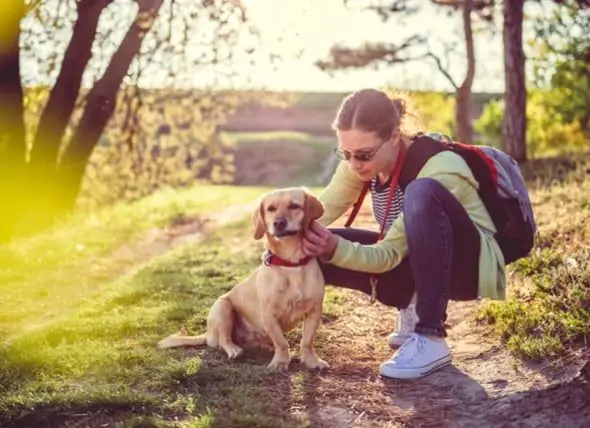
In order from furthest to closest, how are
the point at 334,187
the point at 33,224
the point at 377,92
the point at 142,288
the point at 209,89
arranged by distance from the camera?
the point at 209,89
the point at 33,224
the point at 142,288
the point at 334,187
the point at 377,92

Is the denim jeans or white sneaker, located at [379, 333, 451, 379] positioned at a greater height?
the denim jeans

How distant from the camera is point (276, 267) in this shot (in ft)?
12.5

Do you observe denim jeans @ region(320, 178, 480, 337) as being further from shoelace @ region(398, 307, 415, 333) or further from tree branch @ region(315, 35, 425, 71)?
tree branch @ region(315, 35, 425, 71)

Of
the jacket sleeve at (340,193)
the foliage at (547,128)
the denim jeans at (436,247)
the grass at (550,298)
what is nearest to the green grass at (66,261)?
the jacket sleeve at (340,193)

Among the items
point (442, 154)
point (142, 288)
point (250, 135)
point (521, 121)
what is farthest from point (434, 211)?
point (250, 135)

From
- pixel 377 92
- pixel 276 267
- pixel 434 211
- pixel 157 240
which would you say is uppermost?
pixel 377 92

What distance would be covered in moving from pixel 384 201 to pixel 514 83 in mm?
9668

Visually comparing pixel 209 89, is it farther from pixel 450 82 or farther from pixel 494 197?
pixel 494 197

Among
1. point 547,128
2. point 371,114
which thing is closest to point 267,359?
point 371,114

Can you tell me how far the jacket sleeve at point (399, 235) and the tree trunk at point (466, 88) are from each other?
34.3 ft

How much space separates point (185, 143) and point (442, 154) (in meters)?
10.4

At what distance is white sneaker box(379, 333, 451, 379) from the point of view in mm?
3639

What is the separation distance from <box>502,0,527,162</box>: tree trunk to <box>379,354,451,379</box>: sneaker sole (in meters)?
9.94

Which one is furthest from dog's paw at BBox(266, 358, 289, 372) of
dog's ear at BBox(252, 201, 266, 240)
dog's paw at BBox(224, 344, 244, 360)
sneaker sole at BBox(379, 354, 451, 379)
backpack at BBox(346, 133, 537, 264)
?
backpack at BBox(346, 133, 537, 264)
